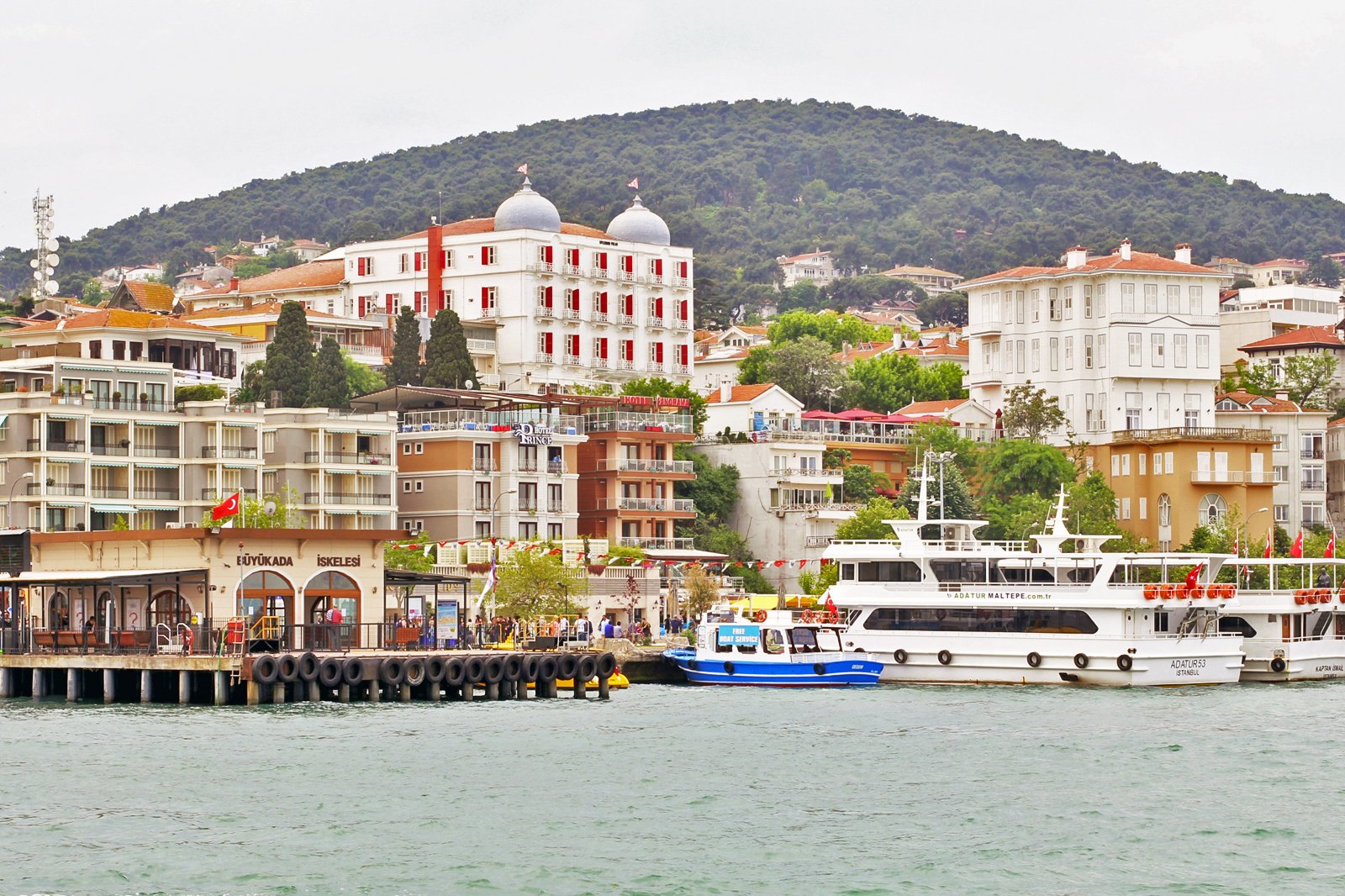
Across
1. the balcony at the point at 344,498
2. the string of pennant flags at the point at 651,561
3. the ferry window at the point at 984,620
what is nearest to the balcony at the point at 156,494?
the balcony at the point at 344,498

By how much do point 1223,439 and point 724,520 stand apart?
76.6ft

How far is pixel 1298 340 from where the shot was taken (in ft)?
454

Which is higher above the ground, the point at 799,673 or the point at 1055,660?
the point at 1055,660

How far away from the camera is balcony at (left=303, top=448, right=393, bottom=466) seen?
93.7 metres

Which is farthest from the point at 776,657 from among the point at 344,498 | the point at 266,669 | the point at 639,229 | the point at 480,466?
the point at 639,229

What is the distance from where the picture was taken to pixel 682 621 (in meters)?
94.4

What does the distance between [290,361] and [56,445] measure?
19.4m

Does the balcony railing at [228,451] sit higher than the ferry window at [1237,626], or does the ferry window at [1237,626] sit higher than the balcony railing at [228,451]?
the balcony railing at [228,451]

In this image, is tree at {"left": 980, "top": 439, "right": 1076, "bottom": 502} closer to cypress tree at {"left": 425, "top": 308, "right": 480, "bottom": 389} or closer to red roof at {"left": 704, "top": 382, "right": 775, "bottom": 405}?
red roof at {"left": 704, "top": 382, "right": 775, "bottom": 405}

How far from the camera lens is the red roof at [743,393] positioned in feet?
394

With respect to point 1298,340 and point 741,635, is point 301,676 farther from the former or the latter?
point 1298,340

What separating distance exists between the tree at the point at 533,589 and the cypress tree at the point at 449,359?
2997 centimetres

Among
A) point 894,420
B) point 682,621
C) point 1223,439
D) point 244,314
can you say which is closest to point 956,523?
point 682,621

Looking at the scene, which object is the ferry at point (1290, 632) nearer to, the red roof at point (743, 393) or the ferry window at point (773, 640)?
the ferry window at point (773, 640)
